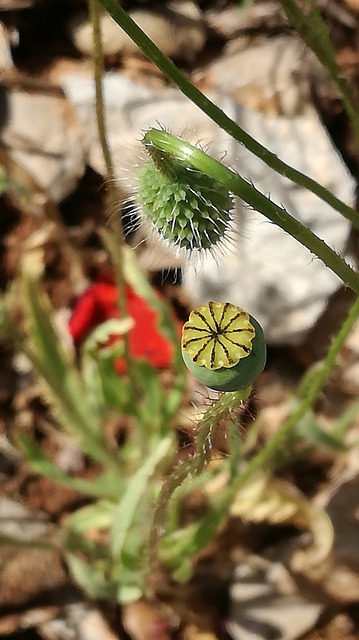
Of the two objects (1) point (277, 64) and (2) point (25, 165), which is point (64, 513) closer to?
(2) point (25, 165)

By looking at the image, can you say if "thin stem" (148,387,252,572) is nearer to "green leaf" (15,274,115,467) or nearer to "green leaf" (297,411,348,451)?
"green leaf" (297,411,348,451)

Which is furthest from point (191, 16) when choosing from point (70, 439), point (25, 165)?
point (70, 439)

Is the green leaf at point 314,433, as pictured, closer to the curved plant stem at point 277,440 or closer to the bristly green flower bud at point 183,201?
the curved plant stem at point 277,440

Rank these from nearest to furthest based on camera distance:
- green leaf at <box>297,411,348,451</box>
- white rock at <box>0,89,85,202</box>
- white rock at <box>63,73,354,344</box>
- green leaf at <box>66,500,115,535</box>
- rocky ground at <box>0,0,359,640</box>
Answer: green leaf at <box>297,411,348,451</box> < green leaf at <box>66,500,115,535</box> < rocky ground at <box>0,0,359,640</box> < white rock at <box>63,73,354,344</box> < white rock at <box>0,89,85,202</box>

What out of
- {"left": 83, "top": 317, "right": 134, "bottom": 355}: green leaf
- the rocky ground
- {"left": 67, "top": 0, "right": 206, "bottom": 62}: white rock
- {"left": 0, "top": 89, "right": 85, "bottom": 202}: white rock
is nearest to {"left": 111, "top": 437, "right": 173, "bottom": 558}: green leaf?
{"left": 83, "top": 317, "right": 134, "bottom": 355}: green leaf

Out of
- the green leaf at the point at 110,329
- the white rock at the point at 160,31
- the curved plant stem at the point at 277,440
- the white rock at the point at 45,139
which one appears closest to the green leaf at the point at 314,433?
the curved plant stem at the point at 277,440

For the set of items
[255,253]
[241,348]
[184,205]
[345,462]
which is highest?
[255,253]
